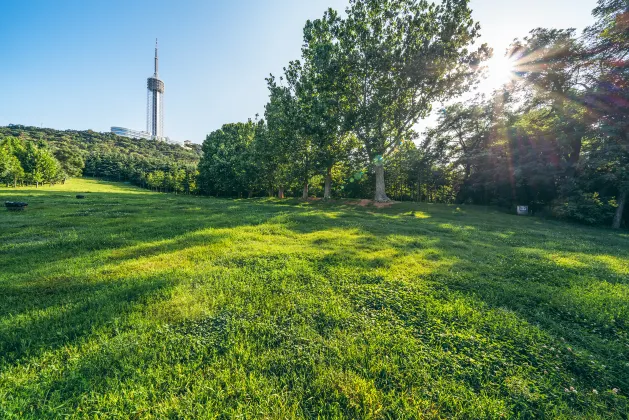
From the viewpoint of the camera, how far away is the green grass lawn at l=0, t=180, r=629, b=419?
2.23m

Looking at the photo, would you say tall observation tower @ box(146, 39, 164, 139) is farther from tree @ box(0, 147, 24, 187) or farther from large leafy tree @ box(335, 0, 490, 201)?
large leafy tree @ box(335, 0, 490, 201)

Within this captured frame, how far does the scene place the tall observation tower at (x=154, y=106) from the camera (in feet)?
572

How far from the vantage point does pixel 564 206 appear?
17844 mm

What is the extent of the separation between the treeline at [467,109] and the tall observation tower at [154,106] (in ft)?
633

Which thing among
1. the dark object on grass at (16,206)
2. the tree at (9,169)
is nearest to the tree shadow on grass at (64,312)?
the dark object on grass at (16,206)

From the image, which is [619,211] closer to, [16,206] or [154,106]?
[16,206]

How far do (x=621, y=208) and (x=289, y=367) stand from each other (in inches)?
1053

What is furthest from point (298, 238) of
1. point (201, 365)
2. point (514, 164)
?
point (514, 164)

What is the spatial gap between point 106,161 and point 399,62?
355 feet

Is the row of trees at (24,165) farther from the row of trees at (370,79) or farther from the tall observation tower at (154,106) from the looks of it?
the tall observation tower at (154,106)

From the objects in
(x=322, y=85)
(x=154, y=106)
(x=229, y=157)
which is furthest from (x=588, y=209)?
(x=154, y=106)

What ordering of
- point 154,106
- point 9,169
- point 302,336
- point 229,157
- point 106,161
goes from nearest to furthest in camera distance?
point 302,336, point 9,169, point 229,157, point 106,161, point 154,106

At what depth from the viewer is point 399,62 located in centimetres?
2100

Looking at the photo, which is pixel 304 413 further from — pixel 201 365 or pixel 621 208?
pixel 621 208
